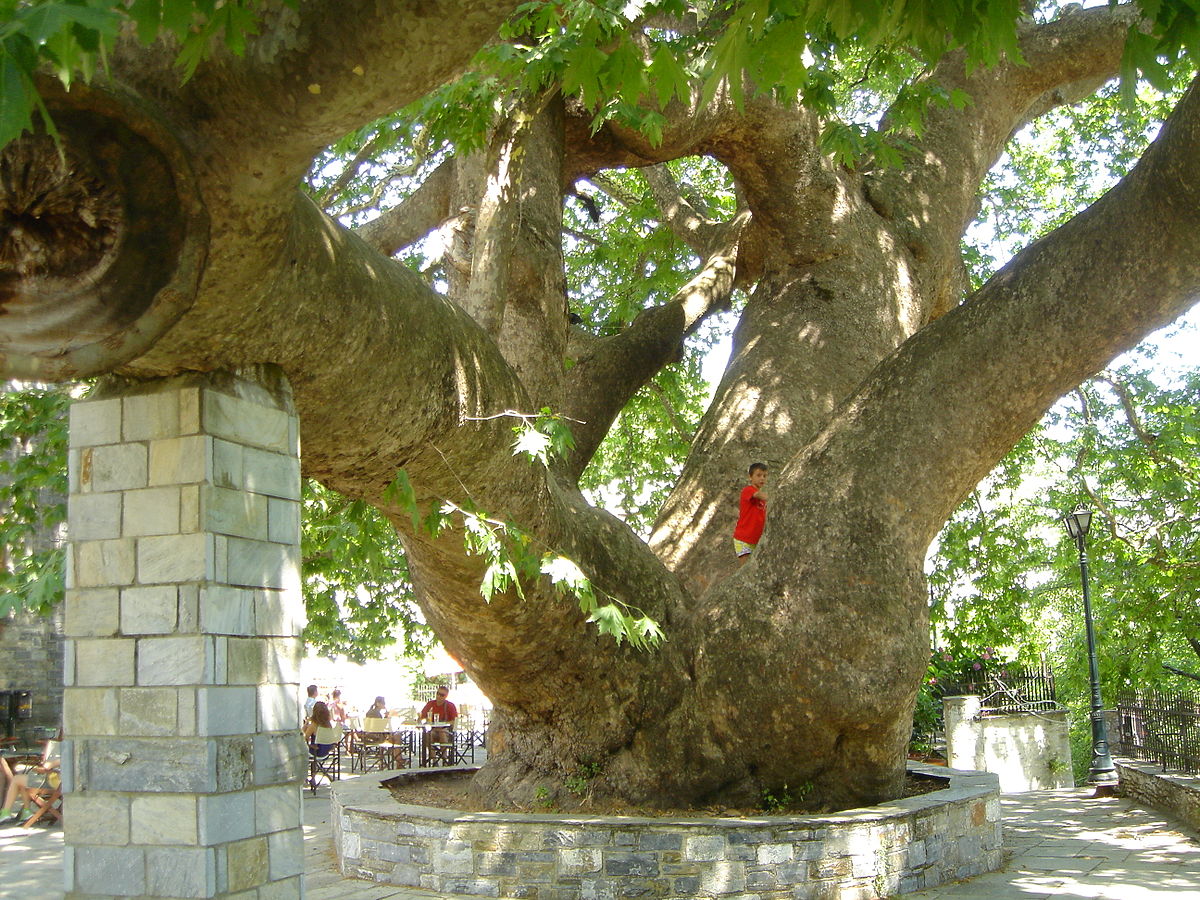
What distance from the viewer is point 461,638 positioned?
6750 mm

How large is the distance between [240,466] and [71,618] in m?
0.94

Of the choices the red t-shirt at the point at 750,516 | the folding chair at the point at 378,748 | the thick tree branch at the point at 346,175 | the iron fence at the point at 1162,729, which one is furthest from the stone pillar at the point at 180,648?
the folding chair at the point at 378,748

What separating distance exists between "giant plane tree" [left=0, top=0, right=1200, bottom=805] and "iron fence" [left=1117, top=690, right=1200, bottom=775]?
5.10 meters

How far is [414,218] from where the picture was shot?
8578mm

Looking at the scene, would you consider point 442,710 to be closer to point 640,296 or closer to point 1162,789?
point 640,296

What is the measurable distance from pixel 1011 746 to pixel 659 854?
8.84 metres

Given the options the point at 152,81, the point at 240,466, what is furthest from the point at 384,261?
the point at 152,81

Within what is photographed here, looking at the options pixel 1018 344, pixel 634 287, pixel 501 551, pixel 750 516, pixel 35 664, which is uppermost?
pixel 634 287

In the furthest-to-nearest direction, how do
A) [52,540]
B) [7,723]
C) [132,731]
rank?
[52,540] → [7,723] → [132,731]

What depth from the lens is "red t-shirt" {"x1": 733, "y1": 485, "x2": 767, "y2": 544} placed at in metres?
7.70

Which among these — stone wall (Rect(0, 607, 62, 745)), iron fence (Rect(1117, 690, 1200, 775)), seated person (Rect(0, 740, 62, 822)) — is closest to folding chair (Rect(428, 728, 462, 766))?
seated person (Rect(0, 740, 62, 822))

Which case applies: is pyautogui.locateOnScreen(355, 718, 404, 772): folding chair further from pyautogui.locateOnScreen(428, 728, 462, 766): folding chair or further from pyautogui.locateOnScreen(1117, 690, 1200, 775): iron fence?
pyautogui.locateOnScreen(1117, 690, 1200, 775): iron fence

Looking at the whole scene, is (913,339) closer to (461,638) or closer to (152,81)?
(461,638)

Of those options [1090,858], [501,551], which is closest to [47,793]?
[501,551]
